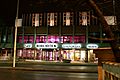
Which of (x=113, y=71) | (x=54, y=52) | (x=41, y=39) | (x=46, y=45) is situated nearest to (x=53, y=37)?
(x=46, y=45)

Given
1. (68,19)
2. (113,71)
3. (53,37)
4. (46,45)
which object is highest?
(68,19)

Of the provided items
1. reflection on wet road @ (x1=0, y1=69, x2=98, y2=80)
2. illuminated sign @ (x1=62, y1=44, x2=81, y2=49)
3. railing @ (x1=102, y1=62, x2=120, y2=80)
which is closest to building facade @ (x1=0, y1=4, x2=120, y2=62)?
illuminated sign @ (x1=62, y1=44, x2=81, y2=49)

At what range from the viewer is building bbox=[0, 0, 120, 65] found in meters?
58.9

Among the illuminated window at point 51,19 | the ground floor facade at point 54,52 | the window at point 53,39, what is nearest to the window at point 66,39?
the ground floor facade at point 54,52

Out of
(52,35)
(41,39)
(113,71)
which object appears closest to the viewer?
(113,71)

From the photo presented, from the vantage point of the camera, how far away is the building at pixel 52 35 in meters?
58.9

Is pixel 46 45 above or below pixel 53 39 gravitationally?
below

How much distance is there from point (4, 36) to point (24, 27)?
562cm

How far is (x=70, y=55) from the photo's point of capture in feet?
196

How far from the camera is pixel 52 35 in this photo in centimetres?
6062

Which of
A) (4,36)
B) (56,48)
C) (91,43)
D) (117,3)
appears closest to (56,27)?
(56,48)

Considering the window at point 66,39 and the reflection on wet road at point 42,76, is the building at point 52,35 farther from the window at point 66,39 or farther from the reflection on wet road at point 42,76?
the reflection on wet road at point 42,76

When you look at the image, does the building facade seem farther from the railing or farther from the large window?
the railing

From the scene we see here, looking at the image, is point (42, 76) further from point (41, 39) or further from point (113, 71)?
point (41, 39)
